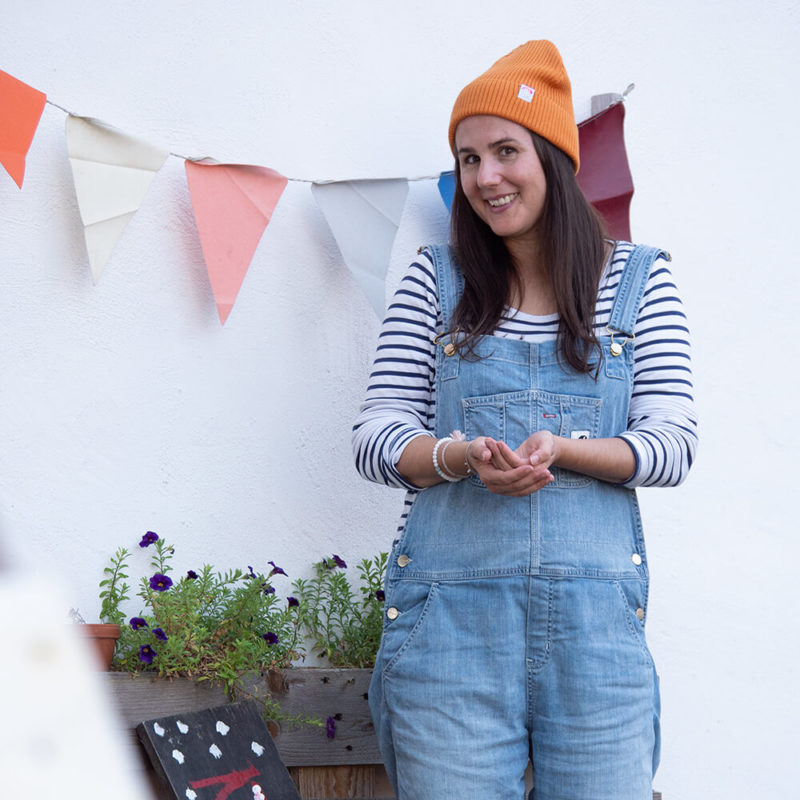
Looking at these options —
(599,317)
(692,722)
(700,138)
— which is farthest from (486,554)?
(700,138)

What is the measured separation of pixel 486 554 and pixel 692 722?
117 centimetres

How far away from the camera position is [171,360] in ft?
6.60

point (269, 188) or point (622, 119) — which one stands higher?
point (622, 119)

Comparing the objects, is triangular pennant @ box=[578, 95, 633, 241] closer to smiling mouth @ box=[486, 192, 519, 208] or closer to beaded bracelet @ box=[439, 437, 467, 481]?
smiling mouth @ box=[486, 192, 519, 208]

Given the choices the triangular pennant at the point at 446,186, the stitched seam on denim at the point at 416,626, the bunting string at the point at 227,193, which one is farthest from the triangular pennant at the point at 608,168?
the stitched seam on denim at the point at 416,626

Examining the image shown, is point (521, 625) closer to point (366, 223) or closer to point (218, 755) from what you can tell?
point (218, 755)

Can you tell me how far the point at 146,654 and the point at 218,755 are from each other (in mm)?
204

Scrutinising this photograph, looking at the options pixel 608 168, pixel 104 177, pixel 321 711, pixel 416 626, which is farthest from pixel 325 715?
pixel 608 168

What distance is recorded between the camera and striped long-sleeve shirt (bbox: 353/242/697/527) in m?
1.49

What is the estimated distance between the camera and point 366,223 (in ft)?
7.00

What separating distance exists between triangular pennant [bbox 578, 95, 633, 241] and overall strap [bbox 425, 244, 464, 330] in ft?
2.43

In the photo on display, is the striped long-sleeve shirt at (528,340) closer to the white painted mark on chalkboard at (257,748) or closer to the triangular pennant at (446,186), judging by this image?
the white painted mark on chalkboard at (257,748)

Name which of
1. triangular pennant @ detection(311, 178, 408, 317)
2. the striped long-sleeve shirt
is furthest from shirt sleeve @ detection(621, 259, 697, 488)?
triangular pennant @ detection(311, 178, 408, 317)

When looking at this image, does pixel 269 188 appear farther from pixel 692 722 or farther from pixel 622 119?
pixel 692 722
